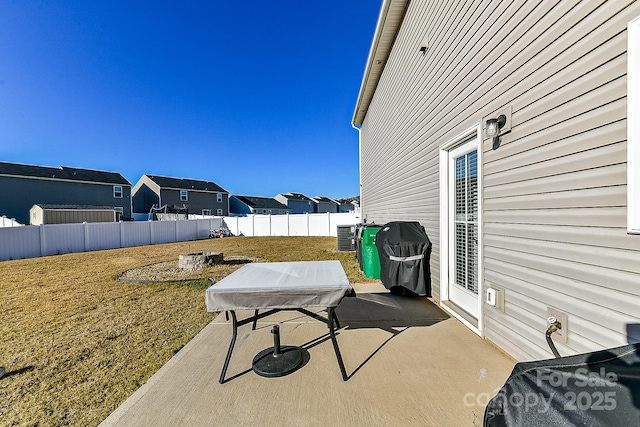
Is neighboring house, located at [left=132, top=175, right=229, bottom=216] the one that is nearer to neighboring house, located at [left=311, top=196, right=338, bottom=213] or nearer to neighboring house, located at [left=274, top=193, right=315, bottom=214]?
neighboring house, located at [left=274, top=193, right=315, bottom=214]

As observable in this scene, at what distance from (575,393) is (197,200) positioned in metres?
30.6

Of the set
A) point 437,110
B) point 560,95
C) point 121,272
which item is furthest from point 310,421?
point 121,272

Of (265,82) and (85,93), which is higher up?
(265,82)

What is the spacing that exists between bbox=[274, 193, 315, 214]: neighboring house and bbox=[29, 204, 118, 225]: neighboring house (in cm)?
2346

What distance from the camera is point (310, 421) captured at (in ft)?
5.97

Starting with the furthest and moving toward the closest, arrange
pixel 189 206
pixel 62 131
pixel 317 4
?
pixel 189 206, pixel 62 131, pixel 317 4

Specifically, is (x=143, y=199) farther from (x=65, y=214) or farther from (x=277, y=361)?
(x=277, y=361)

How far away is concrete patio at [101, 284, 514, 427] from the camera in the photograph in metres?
1.87

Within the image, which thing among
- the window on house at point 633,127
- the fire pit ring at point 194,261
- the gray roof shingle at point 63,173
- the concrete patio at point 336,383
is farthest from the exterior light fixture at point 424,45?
the gray roof shingle at point 63,173

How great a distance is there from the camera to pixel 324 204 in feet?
155

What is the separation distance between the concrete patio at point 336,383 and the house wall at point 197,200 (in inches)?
1035

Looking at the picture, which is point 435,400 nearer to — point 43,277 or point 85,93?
point 43,277

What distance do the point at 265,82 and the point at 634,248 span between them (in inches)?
623

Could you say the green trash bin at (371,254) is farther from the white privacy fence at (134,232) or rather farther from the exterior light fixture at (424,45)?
the white privacy fence at (134,232)
